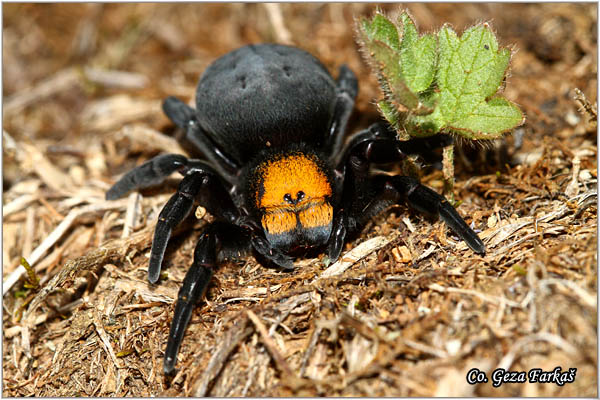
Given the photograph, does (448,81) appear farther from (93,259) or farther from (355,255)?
(93,259)

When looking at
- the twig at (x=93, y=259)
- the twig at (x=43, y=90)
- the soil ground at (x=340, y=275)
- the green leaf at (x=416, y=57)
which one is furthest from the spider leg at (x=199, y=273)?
the twig at (x=43, y=90)

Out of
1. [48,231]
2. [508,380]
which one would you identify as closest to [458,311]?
[508,380]

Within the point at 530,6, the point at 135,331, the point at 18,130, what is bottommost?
the point at 135,331

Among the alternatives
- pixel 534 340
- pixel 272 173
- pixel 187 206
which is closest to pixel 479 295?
pixel 534 340

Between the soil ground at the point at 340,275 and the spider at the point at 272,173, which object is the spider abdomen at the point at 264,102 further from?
the soil ground at the point at 340,275

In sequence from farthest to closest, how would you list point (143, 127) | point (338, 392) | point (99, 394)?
point (143, 127), point (99, 394), point (338, 392)

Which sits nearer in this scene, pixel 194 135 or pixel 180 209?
pixel 180 209

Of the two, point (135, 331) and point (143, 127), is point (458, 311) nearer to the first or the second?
point (135, 331)
